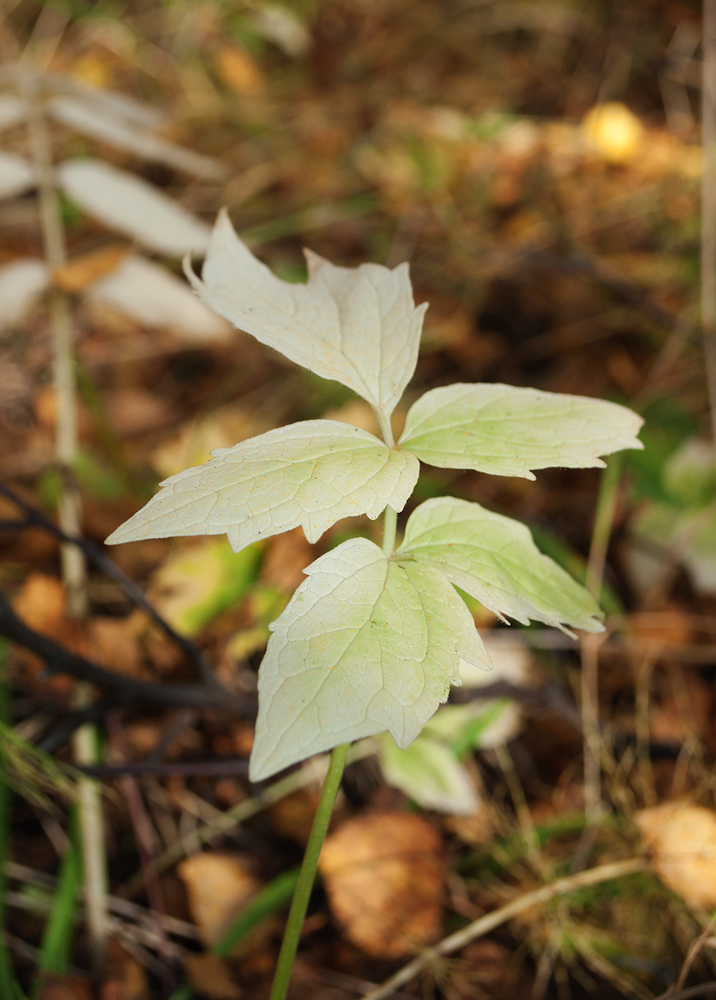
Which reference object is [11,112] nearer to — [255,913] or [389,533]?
[389,533]

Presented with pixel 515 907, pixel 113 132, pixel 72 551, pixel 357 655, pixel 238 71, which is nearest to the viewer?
pixel 357 655

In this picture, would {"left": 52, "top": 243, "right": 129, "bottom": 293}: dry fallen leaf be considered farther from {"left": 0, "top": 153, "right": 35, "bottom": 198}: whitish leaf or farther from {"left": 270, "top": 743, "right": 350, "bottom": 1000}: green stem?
{"left": 270, "top": 743, "right": 350, "bottom": 1000}: green stem

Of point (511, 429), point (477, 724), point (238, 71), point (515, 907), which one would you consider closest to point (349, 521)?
point (477, 724)

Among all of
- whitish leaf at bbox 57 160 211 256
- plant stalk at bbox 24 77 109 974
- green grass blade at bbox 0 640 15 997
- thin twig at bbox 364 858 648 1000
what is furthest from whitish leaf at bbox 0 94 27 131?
thin twig at bbox 364 858 648 1000

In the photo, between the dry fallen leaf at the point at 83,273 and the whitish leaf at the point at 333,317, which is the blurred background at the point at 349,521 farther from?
the whitish leaf at the point at 333,317

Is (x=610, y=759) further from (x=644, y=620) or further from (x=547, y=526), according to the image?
(x=547, y=526)

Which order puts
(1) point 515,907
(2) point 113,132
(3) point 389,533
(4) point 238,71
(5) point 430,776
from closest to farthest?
(3) point 389,533 → (1) point 515,907 → (5) point 430,776 → (2) point 113,132 → (4) point 238,71
